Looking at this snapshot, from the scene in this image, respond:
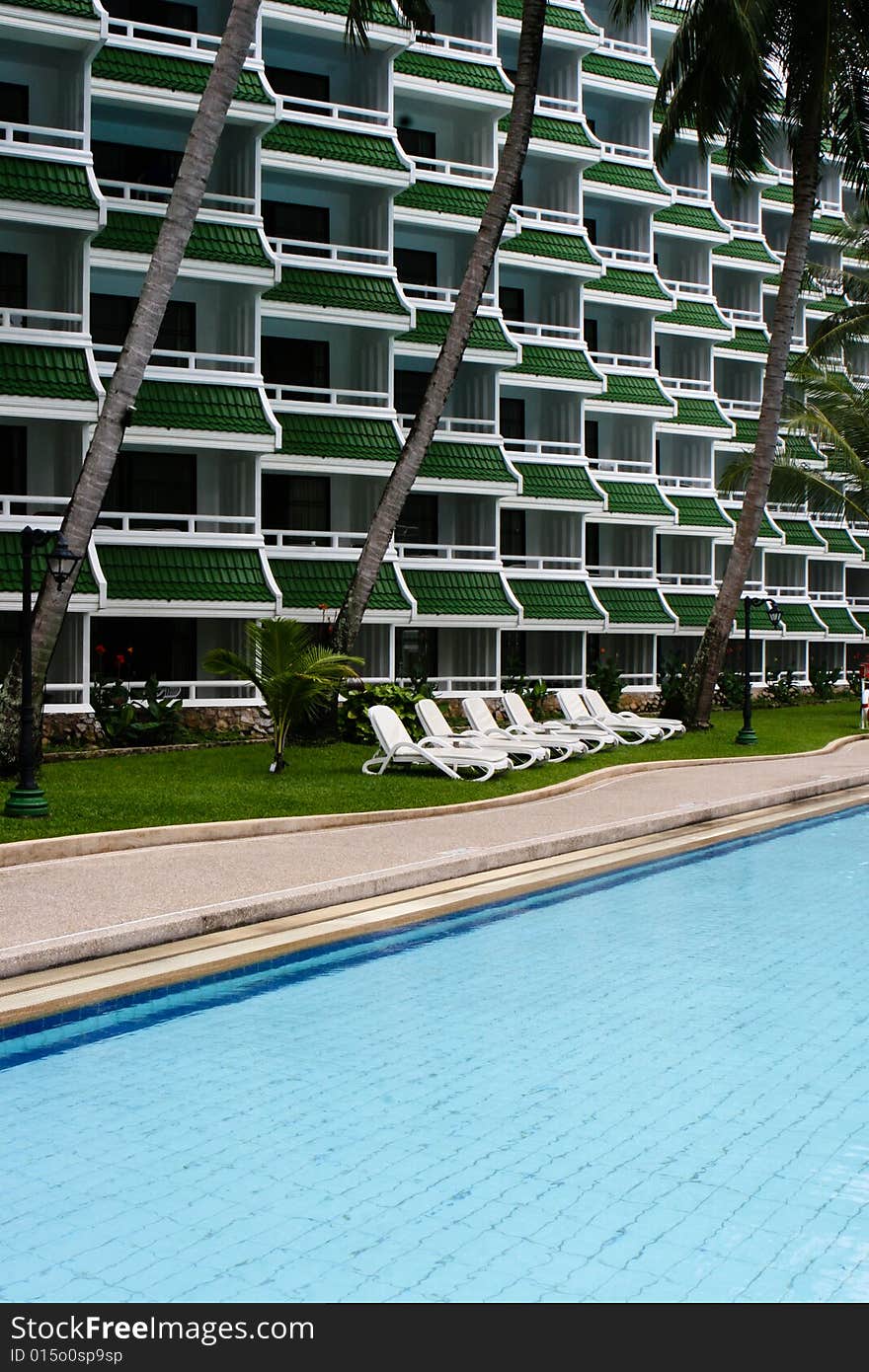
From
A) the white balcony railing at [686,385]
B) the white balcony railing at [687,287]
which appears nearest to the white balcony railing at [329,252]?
the white balcony railing at [686,385]

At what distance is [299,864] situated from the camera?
14.0 meters

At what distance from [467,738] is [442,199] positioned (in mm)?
→ 18743

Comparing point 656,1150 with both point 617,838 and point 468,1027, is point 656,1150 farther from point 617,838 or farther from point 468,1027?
point 617,838

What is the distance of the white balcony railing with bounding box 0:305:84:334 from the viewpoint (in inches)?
1107

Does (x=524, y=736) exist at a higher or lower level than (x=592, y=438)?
lower

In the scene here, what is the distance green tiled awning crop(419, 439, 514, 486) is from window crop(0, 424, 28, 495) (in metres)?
10.2

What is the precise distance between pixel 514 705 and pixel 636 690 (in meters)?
15.3

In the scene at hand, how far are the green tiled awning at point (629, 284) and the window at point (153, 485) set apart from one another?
651 inches

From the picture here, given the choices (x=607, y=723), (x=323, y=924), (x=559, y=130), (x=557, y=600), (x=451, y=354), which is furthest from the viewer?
(x=559, y=130)

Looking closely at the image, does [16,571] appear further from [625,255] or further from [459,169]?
[625,255]

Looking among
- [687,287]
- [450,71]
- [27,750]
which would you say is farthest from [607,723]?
→ [687,287]

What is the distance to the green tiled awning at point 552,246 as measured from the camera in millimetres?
39750

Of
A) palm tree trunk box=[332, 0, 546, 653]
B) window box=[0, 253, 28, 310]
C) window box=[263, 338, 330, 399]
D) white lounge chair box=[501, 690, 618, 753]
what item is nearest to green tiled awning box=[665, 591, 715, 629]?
window box=[263, 338, 330, 399]

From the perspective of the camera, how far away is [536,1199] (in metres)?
6.41
